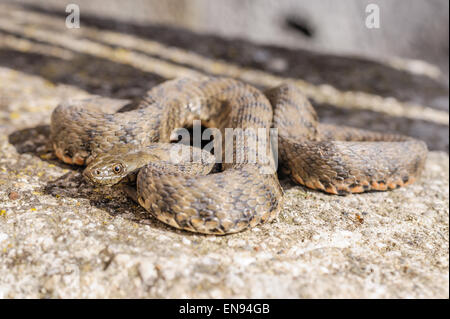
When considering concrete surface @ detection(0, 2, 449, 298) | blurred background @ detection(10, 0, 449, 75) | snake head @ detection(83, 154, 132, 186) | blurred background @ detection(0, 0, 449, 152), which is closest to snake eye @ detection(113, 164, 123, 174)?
snake head @ detection(83, 154, 132, 186)

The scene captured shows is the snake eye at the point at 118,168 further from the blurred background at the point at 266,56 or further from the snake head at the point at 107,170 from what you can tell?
the blurred background at the point at 266,56

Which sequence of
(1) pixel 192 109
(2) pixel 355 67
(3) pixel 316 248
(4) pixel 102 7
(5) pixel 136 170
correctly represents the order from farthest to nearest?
(4) pixel 102 7 → (2) pixel 355 67 → (1) pixel 192 109 → (5) pixel 136 170 → (3) pixel 316 248

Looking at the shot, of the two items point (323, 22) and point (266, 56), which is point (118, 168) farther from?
point (323, 22)

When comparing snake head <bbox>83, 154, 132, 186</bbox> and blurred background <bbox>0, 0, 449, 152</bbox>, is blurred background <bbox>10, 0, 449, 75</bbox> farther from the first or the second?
snake head <bbox>83, 154, 132, 186</bbox>

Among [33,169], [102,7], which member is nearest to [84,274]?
[33,169]

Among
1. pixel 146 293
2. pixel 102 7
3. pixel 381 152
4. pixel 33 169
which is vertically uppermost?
pixel 102 7

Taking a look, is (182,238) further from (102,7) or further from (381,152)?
(102,7)
